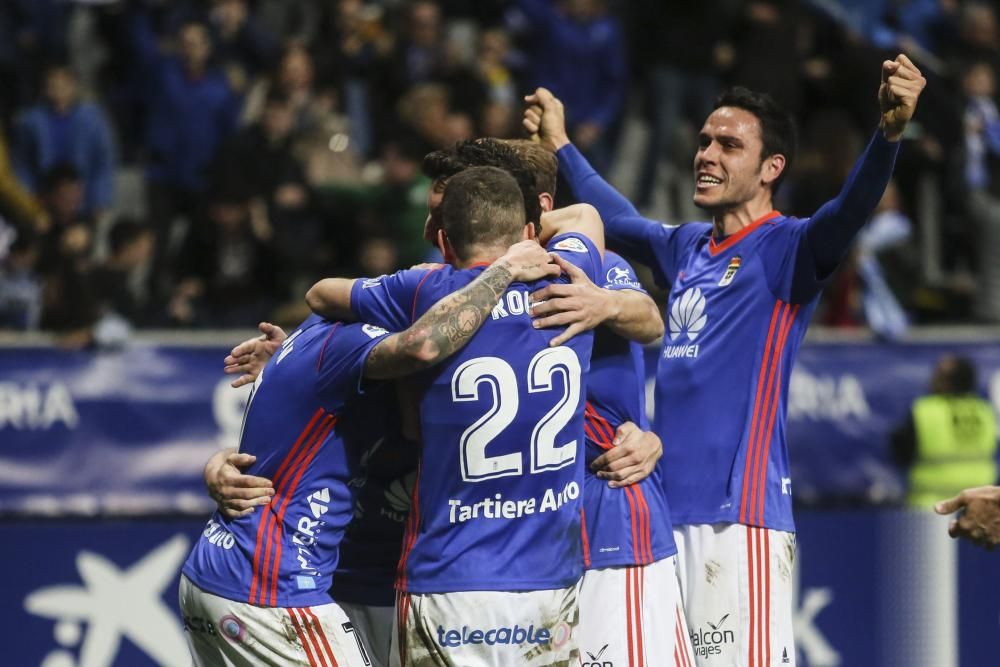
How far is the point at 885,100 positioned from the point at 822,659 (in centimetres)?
433

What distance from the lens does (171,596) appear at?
329 inches

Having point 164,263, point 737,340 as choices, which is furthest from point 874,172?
point 164,263

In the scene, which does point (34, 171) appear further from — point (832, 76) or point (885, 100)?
point (885, 100)

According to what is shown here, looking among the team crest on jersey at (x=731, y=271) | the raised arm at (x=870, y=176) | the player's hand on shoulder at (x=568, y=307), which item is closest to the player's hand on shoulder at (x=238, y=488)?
the player's hand on shoulder at (x=568, y=307)

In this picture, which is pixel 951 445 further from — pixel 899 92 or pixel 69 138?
pixel 69 138

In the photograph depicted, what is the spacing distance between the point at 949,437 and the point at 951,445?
0.06m

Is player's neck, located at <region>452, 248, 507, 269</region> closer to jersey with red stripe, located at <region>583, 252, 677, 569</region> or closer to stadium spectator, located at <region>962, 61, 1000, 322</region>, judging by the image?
jersey with red stripe, located at <region>583, 252, 677, 569</region>

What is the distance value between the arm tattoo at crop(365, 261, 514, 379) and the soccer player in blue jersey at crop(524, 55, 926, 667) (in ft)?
4.47

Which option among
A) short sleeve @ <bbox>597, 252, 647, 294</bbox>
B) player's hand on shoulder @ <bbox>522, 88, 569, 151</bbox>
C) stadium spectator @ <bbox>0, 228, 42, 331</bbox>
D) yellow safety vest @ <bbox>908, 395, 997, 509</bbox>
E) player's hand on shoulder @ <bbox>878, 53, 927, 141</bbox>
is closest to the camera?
player's hand on shoulder @ <bbox>878, 53, 927, 141</bbox>

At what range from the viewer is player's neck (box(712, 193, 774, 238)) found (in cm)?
633

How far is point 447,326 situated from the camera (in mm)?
4957

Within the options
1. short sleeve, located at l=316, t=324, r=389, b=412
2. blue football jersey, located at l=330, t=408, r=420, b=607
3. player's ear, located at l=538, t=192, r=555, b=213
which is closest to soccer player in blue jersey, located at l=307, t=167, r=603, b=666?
short sleeve, located at l=316, t=324, r=389, b=412

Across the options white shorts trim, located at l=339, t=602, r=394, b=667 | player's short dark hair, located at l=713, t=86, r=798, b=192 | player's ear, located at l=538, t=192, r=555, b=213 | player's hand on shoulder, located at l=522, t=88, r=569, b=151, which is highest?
player's hand on shoulder, located at l=522, t=88, r=569, b=151

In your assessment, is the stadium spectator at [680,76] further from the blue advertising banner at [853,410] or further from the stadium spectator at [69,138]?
the stadium spectator at [69,138]
